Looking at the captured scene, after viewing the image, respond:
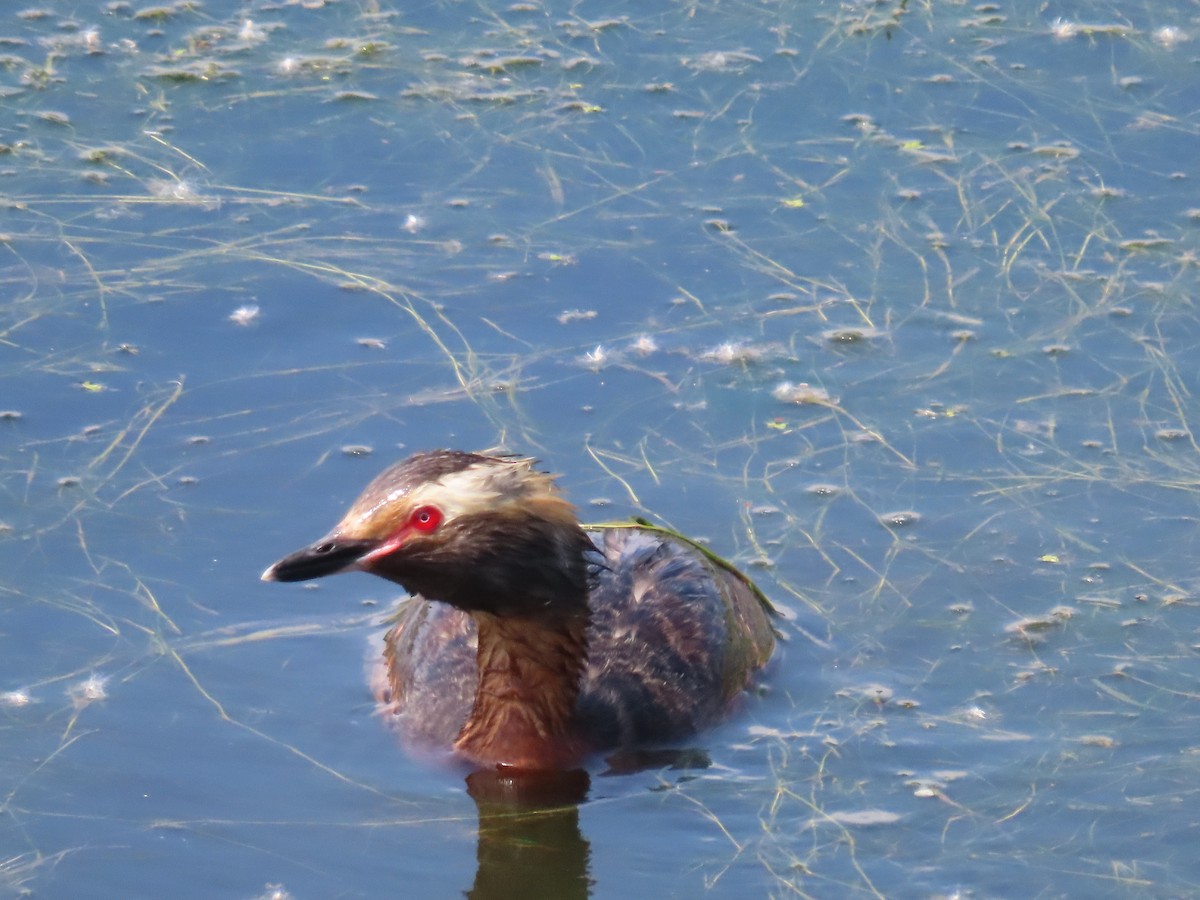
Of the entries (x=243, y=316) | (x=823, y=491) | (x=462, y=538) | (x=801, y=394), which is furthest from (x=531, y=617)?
(x=243, y=316)

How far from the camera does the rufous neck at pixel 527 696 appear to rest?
6.95 m

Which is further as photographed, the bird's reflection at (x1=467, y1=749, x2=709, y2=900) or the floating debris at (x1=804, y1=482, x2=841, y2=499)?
the floating debris at (x1=804, y1=482, x2=841, y2=499)

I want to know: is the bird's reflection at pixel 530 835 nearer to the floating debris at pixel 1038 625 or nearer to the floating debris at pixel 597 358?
the floating debris at pixel 1038 625

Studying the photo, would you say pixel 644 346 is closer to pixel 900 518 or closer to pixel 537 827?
pixel 900 518

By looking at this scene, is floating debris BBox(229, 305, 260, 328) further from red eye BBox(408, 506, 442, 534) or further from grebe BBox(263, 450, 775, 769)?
red eye BBox(408, 506, 442, 534)

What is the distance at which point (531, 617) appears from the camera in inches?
270

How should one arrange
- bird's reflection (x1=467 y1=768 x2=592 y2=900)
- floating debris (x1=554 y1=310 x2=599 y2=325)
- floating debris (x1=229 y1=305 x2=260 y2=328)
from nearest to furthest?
bird's reflection (x1=467 y1=768 x2=592 y2=900)
floating debris (x1=229 y1=305 x2=260 y2=328)
floating debris (x1=554 y1=310 x2=599 y2=325)

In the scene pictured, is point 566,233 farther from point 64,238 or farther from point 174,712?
point 174,712

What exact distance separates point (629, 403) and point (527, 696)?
1.94 m

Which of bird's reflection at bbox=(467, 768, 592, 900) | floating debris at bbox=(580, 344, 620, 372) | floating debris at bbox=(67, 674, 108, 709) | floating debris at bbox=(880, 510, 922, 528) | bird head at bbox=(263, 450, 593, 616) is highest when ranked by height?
bird head at bbox=(263, 450, 593, 616)

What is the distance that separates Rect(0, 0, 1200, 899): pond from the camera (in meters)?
6.69

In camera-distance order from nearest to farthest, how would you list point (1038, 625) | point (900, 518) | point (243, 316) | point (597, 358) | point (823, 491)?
point (1038, 625) < point (900, 518) < point (823, 491) < point (597, 358) < point (243, 316)

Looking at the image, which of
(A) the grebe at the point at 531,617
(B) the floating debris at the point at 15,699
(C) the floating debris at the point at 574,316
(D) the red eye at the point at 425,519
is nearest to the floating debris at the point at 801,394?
(C) the floating debris at the point at 574,316

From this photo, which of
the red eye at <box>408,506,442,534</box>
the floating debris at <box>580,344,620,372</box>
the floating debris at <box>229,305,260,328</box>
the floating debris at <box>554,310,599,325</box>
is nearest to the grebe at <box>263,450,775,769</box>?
the red eye at <box>408,506,442,534</box>
